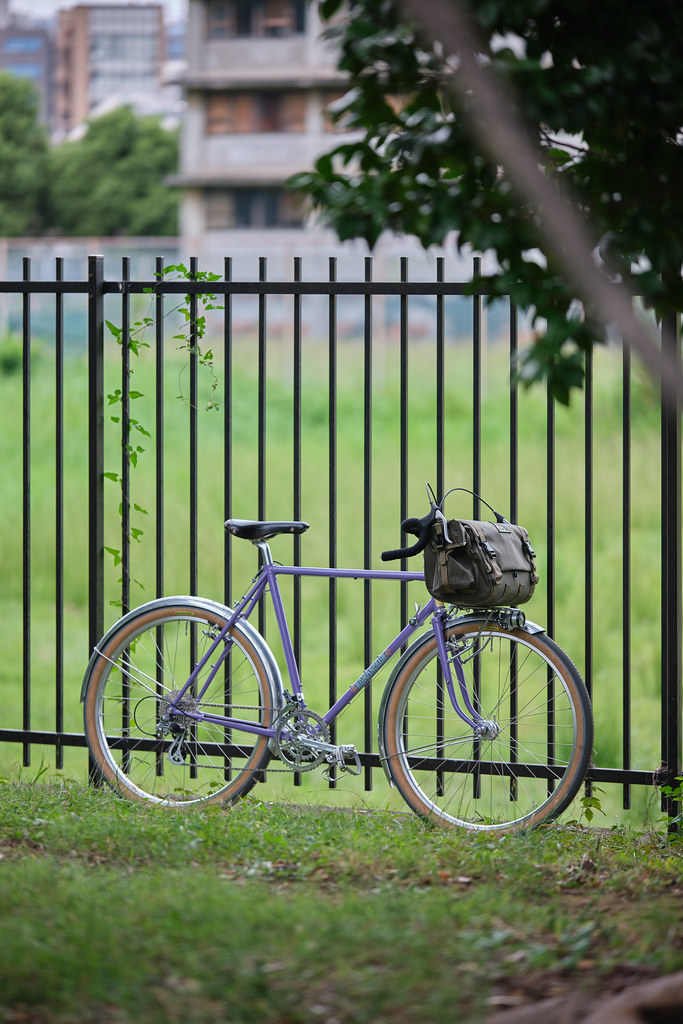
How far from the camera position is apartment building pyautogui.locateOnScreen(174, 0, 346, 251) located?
3045cm

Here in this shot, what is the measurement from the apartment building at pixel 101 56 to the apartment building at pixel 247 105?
38.1 metres

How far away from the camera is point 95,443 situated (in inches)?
175

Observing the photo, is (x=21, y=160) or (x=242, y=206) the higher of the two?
(x=21, y=160)

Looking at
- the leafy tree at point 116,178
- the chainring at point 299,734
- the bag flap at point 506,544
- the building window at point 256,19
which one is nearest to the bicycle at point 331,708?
the chainring at point 299,734

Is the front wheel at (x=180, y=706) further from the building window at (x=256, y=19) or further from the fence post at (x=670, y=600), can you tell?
the building window at (x=256, y=19)

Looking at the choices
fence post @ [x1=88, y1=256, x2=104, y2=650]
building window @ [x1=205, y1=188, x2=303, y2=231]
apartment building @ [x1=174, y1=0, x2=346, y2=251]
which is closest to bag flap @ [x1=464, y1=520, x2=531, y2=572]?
fence post @ [x1=88, y1=256, x2=104, y2=650]

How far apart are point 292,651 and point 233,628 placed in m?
0.25

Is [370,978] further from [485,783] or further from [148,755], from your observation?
[485,783]

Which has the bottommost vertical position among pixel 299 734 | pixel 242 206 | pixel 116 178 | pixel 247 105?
pixel 299 734

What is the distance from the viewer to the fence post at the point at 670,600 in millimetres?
3852

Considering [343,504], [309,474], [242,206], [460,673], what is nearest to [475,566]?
[460,673]

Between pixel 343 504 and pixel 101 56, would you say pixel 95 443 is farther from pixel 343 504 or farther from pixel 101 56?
pixel 101 56

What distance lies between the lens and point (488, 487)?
1533 cm

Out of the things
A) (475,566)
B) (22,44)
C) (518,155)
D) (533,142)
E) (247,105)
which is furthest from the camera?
(22,44)
